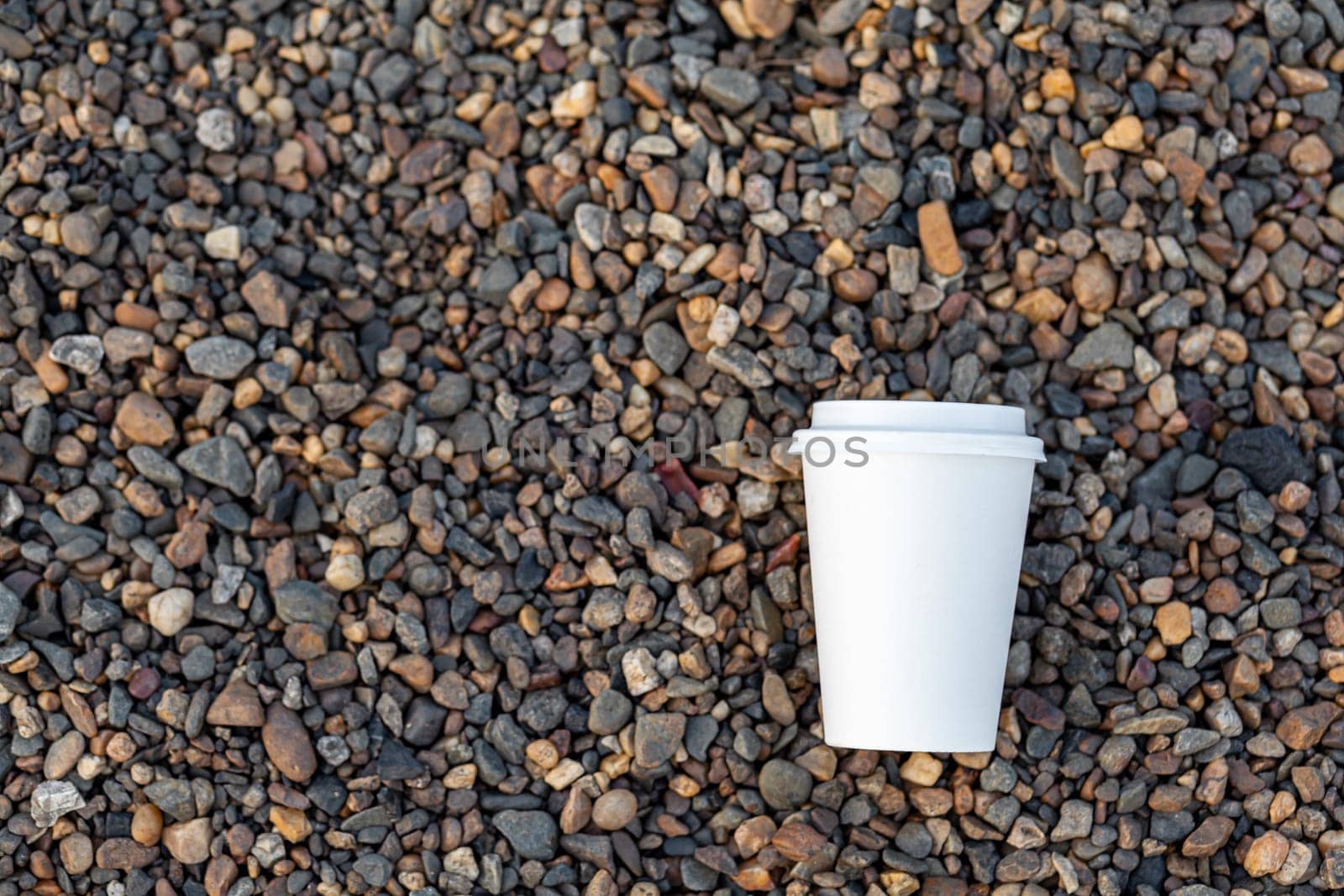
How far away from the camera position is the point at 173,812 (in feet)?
5.72

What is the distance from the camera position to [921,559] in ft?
5.28

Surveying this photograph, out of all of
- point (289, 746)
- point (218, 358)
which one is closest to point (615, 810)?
point (289, 746)

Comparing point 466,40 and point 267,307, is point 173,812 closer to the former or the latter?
point 267,307

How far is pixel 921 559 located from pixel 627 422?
0.55 m

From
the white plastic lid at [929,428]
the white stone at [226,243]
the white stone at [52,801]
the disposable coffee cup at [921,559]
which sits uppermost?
the white stone at [226,243]

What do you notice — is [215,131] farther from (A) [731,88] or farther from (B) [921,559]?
(B) [921,559]

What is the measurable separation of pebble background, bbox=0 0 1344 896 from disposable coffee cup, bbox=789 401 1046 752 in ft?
0.63

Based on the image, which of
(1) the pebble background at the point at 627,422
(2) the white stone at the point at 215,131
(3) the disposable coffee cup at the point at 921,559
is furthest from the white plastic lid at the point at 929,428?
(2) the white stone at the point at 215,131

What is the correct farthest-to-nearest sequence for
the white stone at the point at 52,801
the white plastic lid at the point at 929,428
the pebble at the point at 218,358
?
1. the pebble at the point at 218,358
2. the white stone at the point at 52,801
3. the white plastic lid at the point at 929,428

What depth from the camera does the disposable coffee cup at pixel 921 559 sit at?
5.24ft

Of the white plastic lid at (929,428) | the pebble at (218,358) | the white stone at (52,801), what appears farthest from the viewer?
the pebble at (218,358)

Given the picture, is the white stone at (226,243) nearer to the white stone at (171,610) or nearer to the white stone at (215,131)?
the white stone at (215,131)

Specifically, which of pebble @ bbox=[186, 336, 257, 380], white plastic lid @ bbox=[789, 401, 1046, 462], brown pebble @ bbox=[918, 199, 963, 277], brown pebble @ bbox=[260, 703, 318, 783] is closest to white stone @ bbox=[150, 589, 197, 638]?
brown pebble @ bbox=[260, 703, 318, 783]

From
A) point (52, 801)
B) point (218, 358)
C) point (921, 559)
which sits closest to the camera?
point (921, 559)
